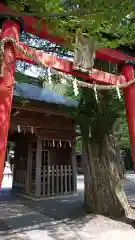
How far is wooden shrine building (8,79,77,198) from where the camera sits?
8.58 metres

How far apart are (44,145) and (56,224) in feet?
15.3

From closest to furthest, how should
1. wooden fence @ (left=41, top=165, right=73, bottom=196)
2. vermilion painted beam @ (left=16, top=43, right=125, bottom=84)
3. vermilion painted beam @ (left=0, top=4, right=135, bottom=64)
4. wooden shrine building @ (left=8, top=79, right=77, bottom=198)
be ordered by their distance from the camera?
vermilion painted beam @ (left=16, top=43, right=125, bottom=84) → vermilion painted beam @ (left=0, top=4, right=135, bottom=64) → wooden shrine building @ (left=8, top=79, right=77, bottom=198) → wooden fence @ (left=41, top=165, right=73, bottom=196)

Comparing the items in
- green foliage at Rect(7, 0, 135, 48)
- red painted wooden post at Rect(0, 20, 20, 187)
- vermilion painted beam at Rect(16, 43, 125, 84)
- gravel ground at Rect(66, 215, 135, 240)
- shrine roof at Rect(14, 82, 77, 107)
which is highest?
shrine roof at Rect(14, 82, 77, 107)

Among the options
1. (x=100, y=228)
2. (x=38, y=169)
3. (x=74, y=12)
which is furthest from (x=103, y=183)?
(x=74, y=12)

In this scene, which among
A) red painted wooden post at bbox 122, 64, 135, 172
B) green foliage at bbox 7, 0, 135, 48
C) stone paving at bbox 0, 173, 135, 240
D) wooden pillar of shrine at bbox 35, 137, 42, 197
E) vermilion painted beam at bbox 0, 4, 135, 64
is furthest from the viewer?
wooden pillar of shrine at bbox 35, 137, 42, 197

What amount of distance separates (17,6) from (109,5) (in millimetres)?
1517

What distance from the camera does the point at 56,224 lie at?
584cm

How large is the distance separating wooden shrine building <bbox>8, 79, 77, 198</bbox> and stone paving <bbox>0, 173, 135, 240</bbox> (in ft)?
5.80

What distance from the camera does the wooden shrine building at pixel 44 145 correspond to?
28.1 ft

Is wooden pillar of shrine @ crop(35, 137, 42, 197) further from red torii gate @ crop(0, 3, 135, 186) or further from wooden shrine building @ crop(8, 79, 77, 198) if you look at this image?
red torii gate @ crop(0, 3, 135, 186)

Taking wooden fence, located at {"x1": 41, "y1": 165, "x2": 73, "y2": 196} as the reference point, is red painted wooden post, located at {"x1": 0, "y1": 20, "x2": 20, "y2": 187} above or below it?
above

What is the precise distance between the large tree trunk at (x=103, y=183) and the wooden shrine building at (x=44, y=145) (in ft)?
7.12

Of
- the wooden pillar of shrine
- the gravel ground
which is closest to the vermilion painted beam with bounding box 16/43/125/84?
the gravel ground

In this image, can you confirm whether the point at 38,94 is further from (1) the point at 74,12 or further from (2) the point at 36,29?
(1) the point at 74,12
